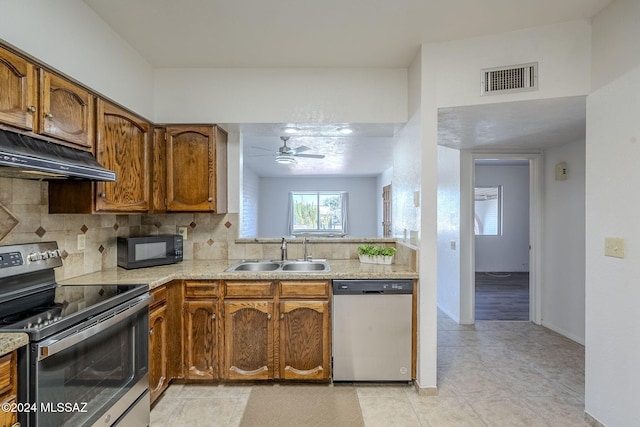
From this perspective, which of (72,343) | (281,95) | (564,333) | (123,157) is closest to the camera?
(72,343)

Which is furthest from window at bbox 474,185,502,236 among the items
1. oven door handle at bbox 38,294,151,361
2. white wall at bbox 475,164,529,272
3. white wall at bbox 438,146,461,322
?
oven door handle at bbox 38,294,151,361

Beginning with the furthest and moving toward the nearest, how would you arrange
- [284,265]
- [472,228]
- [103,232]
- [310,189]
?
[310,189] < [472,228] < [284,265] < [103,232]

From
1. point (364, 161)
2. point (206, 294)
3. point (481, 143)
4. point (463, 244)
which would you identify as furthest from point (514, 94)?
point (364, 161)

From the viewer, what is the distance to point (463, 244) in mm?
3787

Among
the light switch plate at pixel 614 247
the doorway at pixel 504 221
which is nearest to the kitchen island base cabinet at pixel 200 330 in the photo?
the light switch plate at pixel 614 247

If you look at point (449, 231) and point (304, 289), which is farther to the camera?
point (449, 231)

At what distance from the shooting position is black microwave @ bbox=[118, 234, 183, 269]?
2441 mm

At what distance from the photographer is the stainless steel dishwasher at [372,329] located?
2.35 m

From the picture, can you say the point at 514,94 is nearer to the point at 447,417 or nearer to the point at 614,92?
the point at 614,92

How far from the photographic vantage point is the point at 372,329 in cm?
235

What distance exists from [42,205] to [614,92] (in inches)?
138

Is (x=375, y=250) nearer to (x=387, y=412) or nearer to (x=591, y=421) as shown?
(x=387, y=412)

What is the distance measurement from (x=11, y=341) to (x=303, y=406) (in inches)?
65.4

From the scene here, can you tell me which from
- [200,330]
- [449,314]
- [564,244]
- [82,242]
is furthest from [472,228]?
[82,242]
